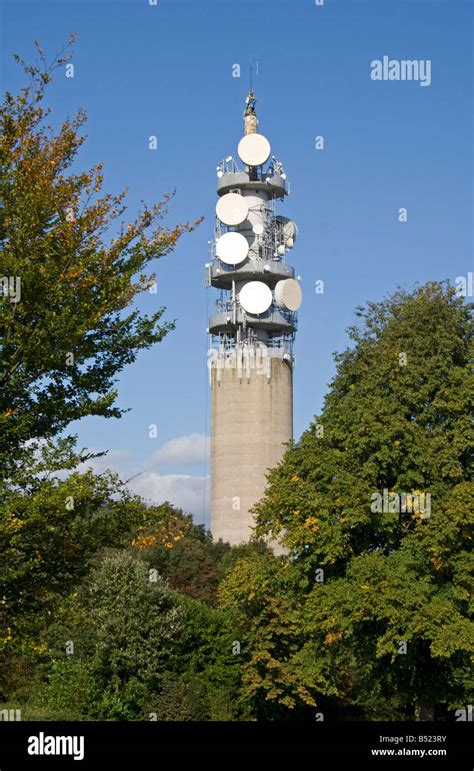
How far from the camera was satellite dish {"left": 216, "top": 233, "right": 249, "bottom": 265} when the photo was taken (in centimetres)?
9094

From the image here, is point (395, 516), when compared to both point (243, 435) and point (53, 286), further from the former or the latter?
point (243, 435)

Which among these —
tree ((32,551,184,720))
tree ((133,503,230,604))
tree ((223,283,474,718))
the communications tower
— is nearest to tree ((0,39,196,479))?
tree ((223,283,474,718))

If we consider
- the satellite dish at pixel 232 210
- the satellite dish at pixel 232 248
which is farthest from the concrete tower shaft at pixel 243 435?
the satellite dish at pixel 232 210

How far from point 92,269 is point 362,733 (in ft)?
35.8

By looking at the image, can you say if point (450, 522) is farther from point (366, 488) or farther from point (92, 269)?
point (92, 269)

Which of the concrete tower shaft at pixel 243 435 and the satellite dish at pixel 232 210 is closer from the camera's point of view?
the concrete tower shaft at pixel 243 435

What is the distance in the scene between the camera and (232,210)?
9181 cm

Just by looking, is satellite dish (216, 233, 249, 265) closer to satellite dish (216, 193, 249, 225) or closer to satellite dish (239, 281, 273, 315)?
satellite dish (216, 193, 249, 225)

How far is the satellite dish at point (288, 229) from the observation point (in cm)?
9675

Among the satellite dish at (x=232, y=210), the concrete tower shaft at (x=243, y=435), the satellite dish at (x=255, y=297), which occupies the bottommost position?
the concrete tower shaft at (x=243, y=435)

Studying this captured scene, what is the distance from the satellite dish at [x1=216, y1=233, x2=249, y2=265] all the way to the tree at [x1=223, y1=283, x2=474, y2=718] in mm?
55033

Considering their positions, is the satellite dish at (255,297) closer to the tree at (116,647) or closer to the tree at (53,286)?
the tree at (116,647)

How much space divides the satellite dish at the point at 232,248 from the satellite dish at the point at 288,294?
4405mm

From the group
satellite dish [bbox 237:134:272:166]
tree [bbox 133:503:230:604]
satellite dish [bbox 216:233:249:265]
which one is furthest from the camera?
satellite dish [bbox 237:134:272:166]
